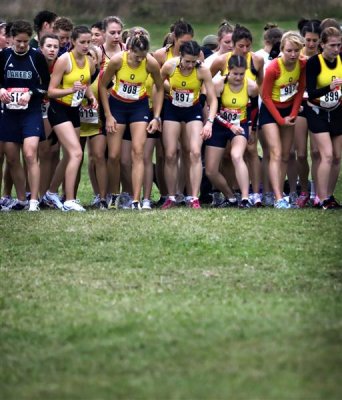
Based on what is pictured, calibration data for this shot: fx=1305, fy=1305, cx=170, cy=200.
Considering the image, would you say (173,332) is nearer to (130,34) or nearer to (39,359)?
(39,359)

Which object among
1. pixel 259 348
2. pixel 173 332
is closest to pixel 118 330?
pixel 173 332

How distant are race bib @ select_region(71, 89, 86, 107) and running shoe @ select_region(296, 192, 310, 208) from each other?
2871 mm

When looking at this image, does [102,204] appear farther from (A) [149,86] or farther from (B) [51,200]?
(A) [149,86]

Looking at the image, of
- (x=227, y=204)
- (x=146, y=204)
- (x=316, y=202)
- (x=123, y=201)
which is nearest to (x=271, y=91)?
(x=316, y=202)

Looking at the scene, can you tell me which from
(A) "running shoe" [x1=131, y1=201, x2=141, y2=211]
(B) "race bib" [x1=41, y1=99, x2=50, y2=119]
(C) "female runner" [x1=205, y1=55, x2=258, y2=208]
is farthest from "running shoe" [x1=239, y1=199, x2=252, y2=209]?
(B) "race bib" [x1=41, y1=99, x2=50, y2=119]

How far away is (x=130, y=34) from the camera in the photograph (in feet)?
50.0

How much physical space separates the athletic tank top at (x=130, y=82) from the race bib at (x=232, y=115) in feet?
3.13

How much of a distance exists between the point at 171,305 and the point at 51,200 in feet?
21.6

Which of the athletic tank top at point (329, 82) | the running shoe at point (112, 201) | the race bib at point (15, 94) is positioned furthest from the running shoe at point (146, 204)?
the athletic tank top at point (329, 82)

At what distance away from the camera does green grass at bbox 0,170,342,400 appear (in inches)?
288

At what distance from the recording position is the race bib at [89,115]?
15.3m

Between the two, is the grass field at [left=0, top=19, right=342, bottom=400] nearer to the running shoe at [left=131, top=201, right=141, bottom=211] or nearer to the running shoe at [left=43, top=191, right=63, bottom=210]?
the running shoe at [left=131, top=201, right=141, bottom=211]

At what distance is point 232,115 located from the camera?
49.6 feet

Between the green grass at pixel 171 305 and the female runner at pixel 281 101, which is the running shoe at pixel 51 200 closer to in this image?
the green grass at pixel 171 305
